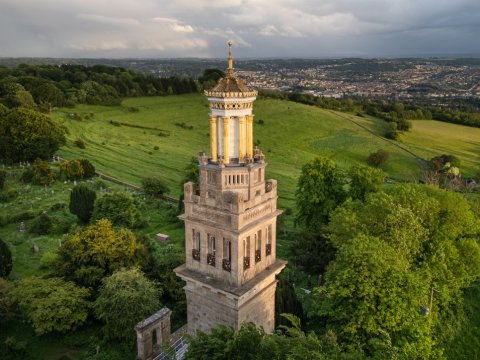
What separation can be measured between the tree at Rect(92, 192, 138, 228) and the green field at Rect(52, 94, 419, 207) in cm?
1316

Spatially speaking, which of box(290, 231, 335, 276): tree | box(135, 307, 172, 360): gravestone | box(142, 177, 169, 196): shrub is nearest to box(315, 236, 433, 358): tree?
box(135, 307, 172, 360): gravestone

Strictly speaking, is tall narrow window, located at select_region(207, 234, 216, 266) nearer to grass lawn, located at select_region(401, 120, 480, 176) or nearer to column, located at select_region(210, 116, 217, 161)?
column, located at select_region(210, 116, 217, 161)

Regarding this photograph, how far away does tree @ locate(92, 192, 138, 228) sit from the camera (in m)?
43.6

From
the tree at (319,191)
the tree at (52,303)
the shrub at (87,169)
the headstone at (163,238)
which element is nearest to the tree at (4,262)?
the tree at (52,303)


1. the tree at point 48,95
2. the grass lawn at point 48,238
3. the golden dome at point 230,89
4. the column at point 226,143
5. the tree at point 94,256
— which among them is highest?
the golden dome at point 230,89

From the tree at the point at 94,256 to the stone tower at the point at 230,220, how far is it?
12634mm

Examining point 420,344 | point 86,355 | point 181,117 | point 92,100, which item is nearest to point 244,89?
point 420,344

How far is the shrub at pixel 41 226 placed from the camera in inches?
1725

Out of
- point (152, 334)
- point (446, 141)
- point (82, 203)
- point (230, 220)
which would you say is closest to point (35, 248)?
point (82, 203)

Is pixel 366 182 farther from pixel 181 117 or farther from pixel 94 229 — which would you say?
pixel 181 117

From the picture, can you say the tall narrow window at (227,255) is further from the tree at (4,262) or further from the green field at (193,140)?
the green field at (193,140)

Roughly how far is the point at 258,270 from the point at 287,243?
23.0 m

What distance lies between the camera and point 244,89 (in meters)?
17.7

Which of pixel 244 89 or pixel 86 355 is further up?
pixel 244 89
